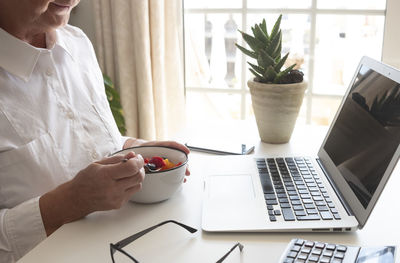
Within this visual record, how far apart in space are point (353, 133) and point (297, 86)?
288 millimetres

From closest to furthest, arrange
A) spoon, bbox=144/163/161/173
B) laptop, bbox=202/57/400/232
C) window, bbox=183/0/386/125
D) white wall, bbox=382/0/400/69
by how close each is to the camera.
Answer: laptop, bbox=202/57/400/232, spoon, bbox=144/163/161/173, white wall, bbox=382/0/400/69, window, bbox=183/0/386/125

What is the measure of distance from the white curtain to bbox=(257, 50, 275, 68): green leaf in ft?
3.02

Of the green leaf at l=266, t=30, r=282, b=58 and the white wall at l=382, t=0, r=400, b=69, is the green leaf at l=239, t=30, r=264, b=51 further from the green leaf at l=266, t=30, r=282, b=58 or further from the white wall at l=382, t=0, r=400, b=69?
the white wall at l=382, t=0, r=400, b=69

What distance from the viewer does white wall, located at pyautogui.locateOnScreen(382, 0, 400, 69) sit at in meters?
1.80

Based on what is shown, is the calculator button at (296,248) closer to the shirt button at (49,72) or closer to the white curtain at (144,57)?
the shirt button at (49,72)

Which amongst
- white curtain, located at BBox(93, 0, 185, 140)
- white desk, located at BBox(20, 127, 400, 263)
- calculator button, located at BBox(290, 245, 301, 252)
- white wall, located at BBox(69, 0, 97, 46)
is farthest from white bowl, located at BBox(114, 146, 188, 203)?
white wall, located at BBox(69, 0, 97, 46)

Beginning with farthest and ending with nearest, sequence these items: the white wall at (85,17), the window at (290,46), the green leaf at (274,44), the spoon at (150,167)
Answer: the white wall at (85,17), the window at (290,46), the green leaf at (274,44), the spoon at (150,167)

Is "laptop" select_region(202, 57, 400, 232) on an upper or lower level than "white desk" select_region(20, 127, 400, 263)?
upper

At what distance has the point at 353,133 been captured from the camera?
94cm

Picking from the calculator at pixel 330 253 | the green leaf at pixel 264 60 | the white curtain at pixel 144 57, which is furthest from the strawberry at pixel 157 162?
the white curtain at pixel 144 57

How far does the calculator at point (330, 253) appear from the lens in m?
0.62

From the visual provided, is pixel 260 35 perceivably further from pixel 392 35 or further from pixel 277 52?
pixel 392 35

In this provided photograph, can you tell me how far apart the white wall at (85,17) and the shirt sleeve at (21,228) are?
157cm

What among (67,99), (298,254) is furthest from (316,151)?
(67,99)
